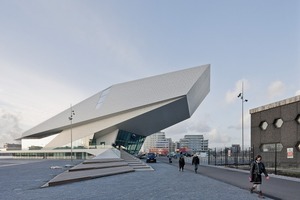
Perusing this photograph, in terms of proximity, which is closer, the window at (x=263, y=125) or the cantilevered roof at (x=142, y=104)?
the window at (x=263, y=125)

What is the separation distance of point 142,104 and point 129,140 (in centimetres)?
1636

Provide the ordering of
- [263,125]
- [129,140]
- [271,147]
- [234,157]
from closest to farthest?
[271,147] → [263,125] → [234,157] → [129,140]

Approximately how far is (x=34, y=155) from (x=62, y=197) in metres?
53.2

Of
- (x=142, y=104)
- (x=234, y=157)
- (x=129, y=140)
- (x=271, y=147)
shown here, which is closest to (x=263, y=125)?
(x=271, y=147)

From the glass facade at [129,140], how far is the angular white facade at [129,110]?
810 millimetres

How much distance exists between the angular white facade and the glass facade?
0.81m

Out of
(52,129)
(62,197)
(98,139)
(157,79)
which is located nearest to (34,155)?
(52,129)

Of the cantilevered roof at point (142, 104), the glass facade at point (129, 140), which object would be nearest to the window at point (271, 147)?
the cantilevered roof at point (142, 104)

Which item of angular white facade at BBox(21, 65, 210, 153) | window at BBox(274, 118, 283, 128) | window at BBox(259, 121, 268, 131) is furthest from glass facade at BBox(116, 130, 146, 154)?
window at BBox(274, 118, 283, 128)

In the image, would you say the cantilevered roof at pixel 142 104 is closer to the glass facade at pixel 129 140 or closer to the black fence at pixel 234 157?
the glass facade at pixel 129 140

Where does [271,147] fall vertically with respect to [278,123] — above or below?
below

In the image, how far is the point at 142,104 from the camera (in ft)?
183

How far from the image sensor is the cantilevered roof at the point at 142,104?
5512cm

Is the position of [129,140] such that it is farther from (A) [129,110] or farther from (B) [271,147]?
(B) [271,147]
